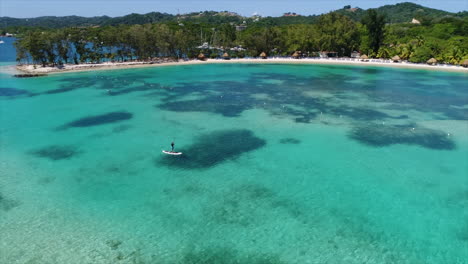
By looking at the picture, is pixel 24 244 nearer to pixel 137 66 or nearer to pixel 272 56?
pixel 137 66

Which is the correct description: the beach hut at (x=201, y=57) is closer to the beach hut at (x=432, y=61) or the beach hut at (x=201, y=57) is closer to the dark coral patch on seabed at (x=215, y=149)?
the beach hut at (x=432, y=61)

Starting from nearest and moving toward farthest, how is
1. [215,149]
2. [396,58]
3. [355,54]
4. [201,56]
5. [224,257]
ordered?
[224,257], [215,149], [396,58], [201,56], [355,54]

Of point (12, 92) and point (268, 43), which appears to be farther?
point (268, 43)

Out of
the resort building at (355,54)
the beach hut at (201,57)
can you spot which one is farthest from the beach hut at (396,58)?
the beach hut at (201,57)

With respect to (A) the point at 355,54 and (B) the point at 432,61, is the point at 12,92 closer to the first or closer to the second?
(B) the point at 432,61

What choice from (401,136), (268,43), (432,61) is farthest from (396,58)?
(401,136)

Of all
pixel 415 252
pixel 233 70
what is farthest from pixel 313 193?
pixel 233 70

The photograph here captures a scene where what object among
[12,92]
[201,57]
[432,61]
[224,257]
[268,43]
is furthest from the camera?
[268,43]
